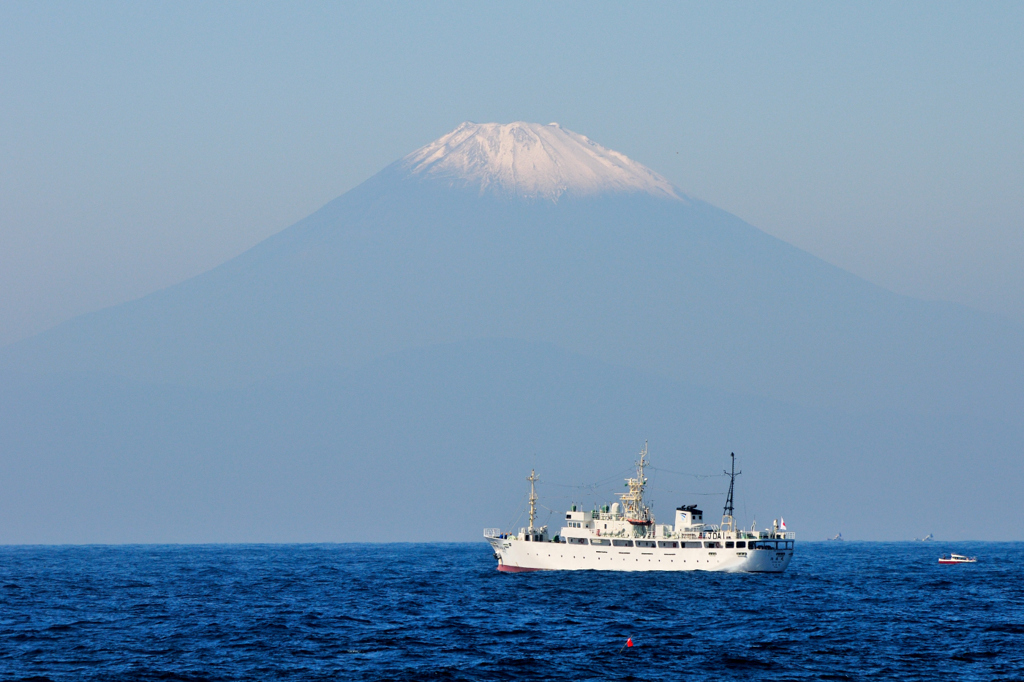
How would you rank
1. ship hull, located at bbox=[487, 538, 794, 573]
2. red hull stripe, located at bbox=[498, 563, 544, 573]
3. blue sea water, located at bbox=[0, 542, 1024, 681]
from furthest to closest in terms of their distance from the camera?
red hull stripe, located at bbox=[498, 563, 544, 573] → ship hull, located at bbox=[487, 538, 794, 573] → blue sea water, located at bbox=[0, 542, 1024, 681]

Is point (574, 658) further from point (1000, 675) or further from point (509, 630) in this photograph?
point (1000, 675)

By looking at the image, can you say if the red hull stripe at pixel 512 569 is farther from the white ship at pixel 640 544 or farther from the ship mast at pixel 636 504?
the ship mast at pixel 636 504

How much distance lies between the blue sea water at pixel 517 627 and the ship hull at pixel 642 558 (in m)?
2.68

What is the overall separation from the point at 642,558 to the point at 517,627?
46692 millimetres

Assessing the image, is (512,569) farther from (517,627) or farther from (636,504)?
(517,627)

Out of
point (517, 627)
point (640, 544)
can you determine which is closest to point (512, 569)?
point (640, 544)

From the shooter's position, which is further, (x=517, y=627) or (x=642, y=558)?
(x=642, y=558)

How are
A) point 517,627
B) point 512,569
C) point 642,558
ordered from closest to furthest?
1. point 517,627
2. point 642,558
3. point 512,569

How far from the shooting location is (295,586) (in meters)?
119

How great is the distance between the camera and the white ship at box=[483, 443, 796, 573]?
406 ft

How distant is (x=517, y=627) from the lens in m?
79.2

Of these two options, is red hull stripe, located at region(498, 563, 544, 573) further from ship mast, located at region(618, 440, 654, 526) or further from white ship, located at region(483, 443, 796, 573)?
ship mast, located at region(618, 440, 654, 526)

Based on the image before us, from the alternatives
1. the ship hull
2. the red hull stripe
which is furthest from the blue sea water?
the ship hull

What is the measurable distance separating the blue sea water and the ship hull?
8.80ft
